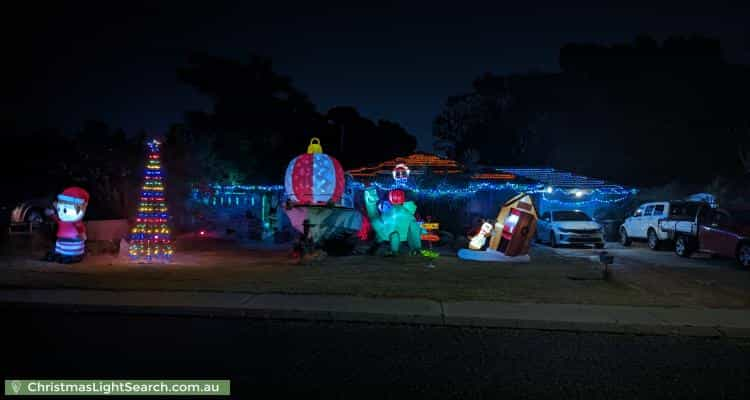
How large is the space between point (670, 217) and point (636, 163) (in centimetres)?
1444

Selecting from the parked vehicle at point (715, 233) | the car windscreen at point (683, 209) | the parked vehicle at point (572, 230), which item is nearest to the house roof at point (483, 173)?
the parked vehicle at point (572, 230)

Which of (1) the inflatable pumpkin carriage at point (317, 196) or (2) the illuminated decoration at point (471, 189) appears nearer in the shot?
(1) the inflatable pumpkin carriage at point (317, 196)

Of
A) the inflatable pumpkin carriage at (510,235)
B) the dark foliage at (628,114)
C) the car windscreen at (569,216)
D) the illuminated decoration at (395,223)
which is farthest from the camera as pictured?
the dark foliage at (628,114)

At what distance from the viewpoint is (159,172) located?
12.9 metres

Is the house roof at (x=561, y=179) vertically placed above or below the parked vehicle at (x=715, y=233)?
above

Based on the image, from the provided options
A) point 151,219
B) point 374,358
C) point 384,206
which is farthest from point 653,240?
point 151,219

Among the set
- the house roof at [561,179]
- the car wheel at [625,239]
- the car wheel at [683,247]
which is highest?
the house roof at [561,179]

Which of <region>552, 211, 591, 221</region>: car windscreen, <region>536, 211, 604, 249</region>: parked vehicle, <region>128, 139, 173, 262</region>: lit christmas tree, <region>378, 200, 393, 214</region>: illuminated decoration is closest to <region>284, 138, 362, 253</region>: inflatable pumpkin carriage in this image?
<region>378, 200, 393, 214</region>: illuminated decoration

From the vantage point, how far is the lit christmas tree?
41.5 feet

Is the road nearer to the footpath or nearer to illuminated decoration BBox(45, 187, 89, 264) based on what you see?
the footpath

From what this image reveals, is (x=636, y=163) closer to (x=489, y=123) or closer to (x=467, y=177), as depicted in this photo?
(x=489, y=123)

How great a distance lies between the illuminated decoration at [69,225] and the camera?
12.4m

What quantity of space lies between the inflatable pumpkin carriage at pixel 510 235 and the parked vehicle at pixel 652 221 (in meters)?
6.63

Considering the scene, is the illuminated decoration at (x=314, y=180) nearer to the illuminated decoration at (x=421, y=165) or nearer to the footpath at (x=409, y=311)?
the footpath at (x=409, y=311)
